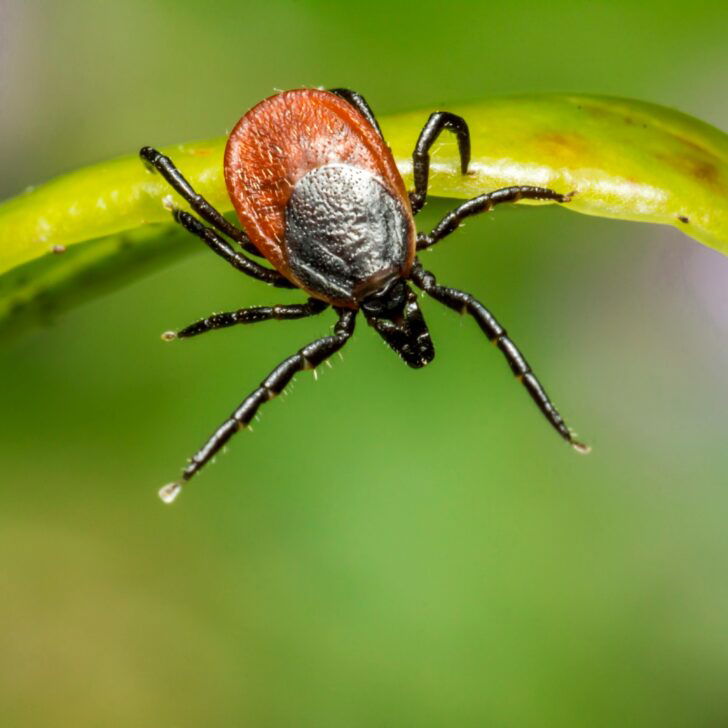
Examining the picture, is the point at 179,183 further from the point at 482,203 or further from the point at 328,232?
the point at 482,203

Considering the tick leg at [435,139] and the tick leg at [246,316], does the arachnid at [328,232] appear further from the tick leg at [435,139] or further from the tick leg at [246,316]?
the tick leg at [435,139]

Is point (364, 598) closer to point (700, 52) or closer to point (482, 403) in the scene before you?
point (482, 403)

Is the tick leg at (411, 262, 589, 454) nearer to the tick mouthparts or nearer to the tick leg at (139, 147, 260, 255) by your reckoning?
the tick leg at (139, 147, 260, 255)

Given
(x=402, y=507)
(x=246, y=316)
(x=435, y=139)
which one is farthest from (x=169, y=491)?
(x=402, y=507)

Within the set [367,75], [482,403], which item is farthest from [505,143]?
[367,75]

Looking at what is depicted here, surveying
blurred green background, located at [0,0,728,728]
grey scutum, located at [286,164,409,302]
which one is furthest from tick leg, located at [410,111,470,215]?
blurred green background, located at [0,0,728,728]

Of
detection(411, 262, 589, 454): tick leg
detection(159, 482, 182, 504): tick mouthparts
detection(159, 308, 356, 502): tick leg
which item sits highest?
detection(411, 262, 589, 454): tick leg

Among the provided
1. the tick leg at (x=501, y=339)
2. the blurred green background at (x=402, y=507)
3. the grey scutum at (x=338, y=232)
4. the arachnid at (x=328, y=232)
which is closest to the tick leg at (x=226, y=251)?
the arachnid at (x=328, y=232)
